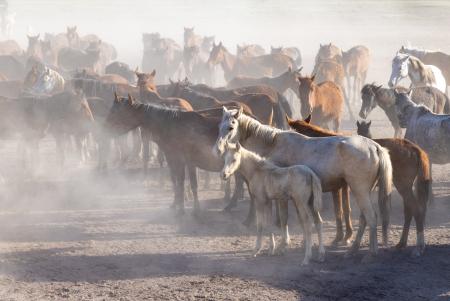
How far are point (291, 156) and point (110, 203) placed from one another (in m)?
4.48

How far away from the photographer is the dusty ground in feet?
24.2

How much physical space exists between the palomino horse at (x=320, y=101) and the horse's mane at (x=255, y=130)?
222 inches

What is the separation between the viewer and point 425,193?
870cm

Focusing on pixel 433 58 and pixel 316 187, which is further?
pixel 433 58

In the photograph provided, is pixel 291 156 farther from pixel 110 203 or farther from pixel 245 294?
pixel 110 203

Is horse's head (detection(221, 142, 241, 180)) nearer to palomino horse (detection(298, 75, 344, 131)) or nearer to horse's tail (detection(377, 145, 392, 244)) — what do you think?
horse's tail (detection(377, 145, 392, 244))

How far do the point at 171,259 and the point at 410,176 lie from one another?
325 cm

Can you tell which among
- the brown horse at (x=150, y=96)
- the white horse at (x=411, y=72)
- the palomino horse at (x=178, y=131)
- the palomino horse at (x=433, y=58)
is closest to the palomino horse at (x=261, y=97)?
the brown horse at (x=150, y=96)

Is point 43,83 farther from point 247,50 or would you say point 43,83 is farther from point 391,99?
point 247,50

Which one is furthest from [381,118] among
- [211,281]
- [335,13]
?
[335,13]

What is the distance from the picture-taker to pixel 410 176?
28.1 feet

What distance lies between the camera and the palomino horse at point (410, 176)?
8.52m

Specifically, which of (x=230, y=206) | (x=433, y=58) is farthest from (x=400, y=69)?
(x=230, y=206)

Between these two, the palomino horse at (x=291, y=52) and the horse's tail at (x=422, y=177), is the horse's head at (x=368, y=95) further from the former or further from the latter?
the palomino horse at (x=291, y=52)
